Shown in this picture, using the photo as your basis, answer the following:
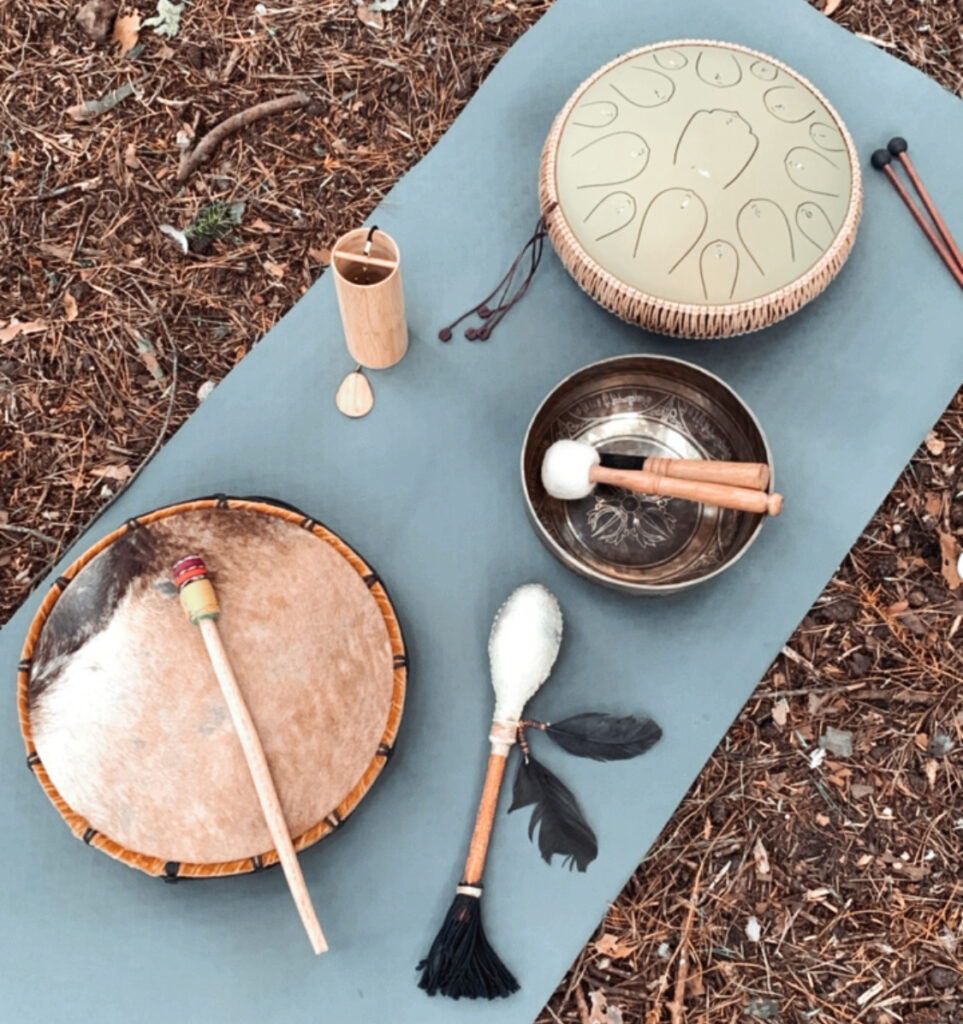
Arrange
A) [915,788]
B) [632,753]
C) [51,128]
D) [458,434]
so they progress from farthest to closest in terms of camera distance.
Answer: [51,128] < [915,788] < [458,434] < [632,753]

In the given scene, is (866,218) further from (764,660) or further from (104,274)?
(104,274)

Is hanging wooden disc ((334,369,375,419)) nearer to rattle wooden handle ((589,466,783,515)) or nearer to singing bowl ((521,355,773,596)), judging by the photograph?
singing bowl ((521,355,773,596))

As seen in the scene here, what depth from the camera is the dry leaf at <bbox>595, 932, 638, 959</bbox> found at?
4.96 ft

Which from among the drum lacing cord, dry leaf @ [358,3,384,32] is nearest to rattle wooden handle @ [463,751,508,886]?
the drum lacing cord

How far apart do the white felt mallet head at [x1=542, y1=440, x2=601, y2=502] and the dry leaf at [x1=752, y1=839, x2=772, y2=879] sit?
2.42 feet

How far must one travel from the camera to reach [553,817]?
1.30 metres

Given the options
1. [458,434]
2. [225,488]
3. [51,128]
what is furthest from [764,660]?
[51,128]

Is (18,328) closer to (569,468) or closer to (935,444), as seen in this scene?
(569,468)

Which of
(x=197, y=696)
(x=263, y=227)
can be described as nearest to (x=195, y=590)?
(x=197, y=696)

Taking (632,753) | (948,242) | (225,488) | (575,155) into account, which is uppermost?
(575,155)

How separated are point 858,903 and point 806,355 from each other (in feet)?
3.06

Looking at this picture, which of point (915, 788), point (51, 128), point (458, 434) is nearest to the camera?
point (458, 434)

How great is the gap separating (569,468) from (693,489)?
0.57 ft

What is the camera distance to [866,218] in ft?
4.99
